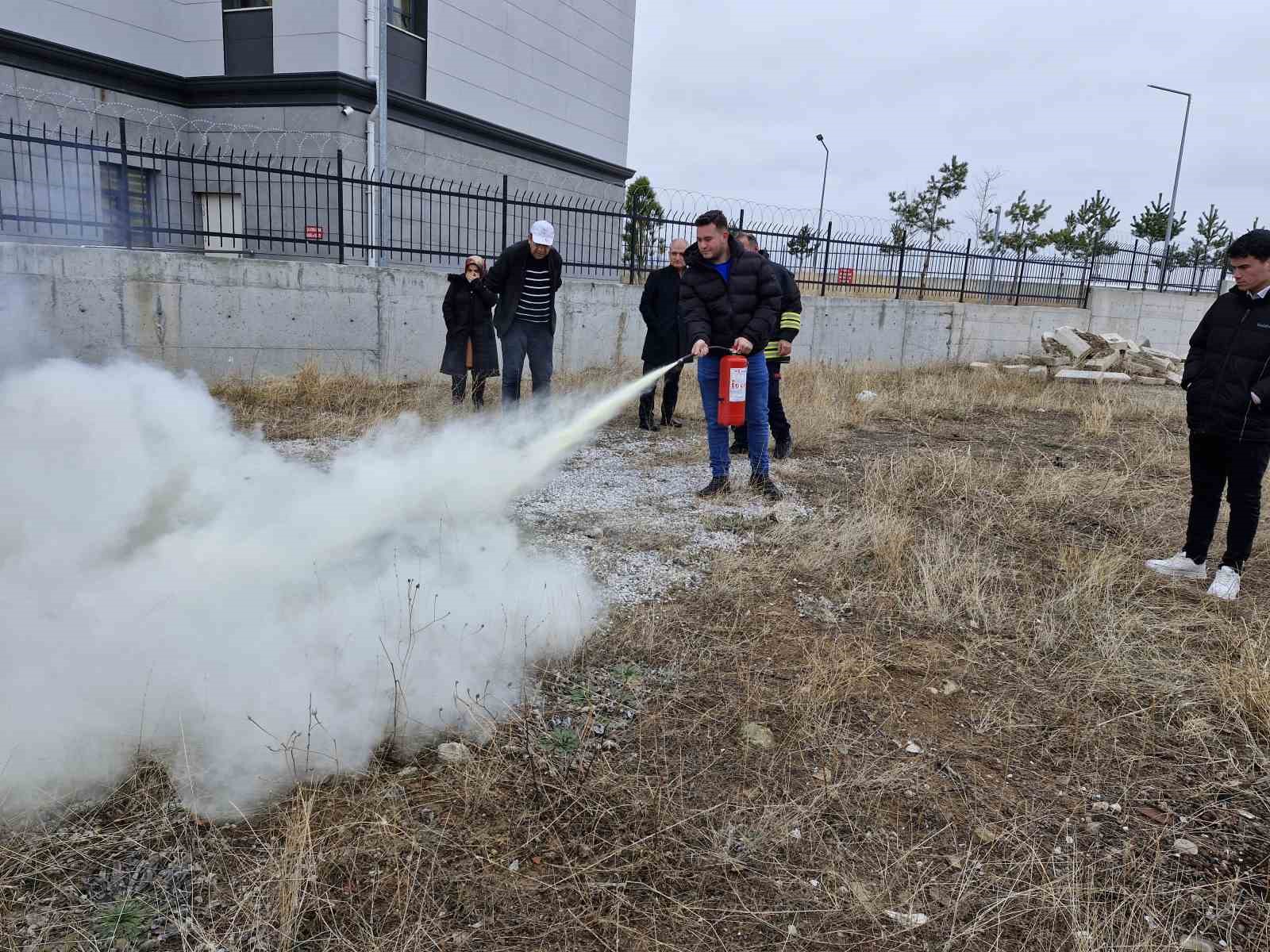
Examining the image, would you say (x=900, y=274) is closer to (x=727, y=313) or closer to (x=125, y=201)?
(x=727, y=313)

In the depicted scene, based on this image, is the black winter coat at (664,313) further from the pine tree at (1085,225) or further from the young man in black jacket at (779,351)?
the pine tree at (1085,225)

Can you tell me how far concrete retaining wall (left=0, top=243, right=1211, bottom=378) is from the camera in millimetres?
7422

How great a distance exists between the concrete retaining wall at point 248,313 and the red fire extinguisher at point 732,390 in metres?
4.22

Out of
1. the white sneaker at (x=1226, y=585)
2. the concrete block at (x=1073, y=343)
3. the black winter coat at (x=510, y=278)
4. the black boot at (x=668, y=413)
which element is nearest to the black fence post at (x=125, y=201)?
the black winter coat at (x=510, y=278)

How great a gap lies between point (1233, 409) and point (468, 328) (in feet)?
19.7

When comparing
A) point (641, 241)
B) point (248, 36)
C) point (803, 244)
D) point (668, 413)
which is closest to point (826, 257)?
point (803, 244)

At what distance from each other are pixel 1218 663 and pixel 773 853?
2.35 m

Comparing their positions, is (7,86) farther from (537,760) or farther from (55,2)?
(537,760)

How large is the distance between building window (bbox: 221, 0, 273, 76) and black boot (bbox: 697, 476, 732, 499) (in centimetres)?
1206

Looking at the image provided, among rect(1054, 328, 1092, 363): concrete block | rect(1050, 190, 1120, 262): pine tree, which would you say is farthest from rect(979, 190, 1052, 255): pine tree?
rect(1054, 328, 1092, 363): concrete block

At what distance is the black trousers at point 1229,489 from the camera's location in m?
4.04

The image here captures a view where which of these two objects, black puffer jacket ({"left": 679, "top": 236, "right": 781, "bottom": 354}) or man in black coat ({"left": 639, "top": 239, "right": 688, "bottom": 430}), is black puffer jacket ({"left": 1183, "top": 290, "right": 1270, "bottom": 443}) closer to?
black puffer jacket ({"left": 679, "top": 236, "right": 781, "bottom": 354})

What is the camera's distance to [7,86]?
11523mm

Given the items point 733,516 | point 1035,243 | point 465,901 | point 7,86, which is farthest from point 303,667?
point 1035,243
